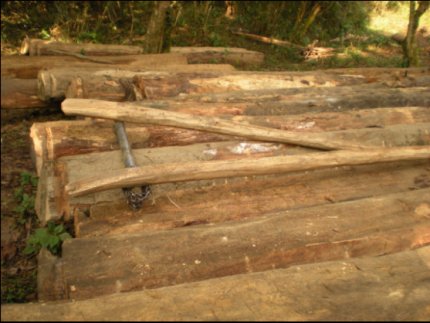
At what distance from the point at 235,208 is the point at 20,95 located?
3.61 metres

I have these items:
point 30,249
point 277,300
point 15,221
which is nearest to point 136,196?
point 277,300

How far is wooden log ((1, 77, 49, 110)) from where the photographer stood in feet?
16.9

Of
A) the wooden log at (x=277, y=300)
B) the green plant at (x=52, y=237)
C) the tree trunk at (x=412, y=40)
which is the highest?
the tree trunk at (x=412, y=40)

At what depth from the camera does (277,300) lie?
1.80m

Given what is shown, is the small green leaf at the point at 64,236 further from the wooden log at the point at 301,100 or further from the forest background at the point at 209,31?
the wooden log at the point at 301,100

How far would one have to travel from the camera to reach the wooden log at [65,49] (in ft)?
20.7

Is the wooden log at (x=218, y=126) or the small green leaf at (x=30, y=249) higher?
the wooden log at (x=218, y=126)

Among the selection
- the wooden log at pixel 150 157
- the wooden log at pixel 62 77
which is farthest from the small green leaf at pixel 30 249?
the wooden log at pixel 62 77

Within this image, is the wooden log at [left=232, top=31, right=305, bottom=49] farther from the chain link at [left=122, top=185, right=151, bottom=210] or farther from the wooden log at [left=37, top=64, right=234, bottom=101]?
the chain link at [left=122, top=185, right=151, bottom=210]

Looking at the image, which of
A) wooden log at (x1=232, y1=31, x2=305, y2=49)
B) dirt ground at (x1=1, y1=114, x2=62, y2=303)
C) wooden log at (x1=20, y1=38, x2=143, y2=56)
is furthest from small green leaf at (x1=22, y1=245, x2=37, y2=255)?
wooden log at (x1=232, y1=31, x2=305, y2=49)

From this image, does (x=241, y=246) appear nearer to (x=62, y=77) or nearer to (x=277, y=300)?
(x=277, y=300)

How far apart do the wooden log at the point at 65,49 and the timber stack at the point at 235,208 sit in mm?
2435

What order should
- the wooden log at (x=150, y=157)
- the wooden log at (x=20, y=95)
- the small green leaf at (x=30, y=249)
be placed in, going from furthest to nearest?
the wooden log at (x=20, y=95)
the small green leaf at (x=30, y=249)
the wooden log at (x=150, y=157)

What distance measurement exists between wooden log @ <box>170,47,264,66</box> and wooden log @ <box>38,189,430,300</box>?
5606mm
